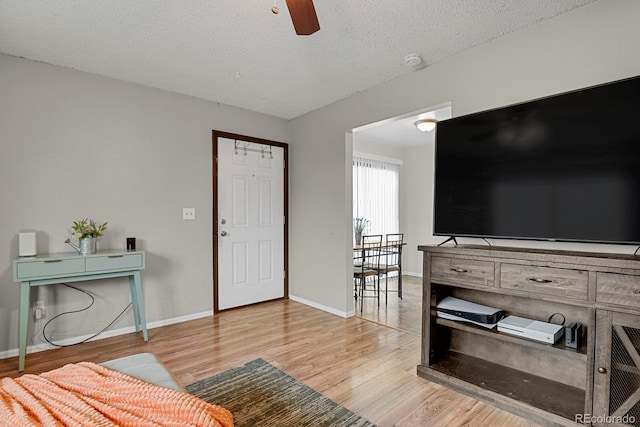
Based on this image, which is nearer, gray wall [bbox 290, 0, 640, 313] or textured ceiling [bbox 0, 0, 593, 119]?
gray wall [bbox 290, 0, 640, 313]

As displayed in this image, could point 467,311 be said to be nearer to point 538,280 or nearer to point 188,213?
point 538,280

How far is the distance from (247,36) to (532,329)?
105 inches

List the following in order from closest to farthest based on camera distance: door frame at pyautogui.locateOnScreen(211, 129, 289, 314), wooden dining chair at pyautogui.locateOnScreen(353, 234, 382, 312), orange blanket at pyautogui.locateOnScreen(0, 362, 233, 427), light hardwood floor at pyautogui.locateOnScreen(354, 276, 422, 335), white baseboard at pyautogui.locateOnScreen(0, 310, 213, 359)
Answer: orange blanket at pyautogui.locateOnScreen(0, 362, 233, 427) → white baseboard at pyautogui.locateOnScreen(0, 310, 213, 359) → light hardwood floor at pyautogui.locateOnScreen(354, 276, 422, 335) → door frame at pyautogui.locateOnScreen(211, 129, 289, 314) → wooden dining chair at pyautogui.locateOnScreen(353, 234, 382, 312)

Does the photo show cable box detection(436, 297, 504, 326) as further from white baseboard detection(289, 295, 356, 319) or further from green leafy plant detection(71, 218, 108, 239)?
green leafy plant detection(71, 218, 108, 239)

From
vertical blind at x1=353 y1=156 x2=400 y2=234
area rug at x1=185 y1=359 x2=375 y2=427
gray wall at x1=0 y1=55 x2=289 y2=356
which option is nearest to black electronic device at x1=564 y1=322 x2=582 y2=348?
area rug at x1=185 y1=359 x2=375 y2=427

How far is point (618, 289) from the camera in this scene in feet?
5.28

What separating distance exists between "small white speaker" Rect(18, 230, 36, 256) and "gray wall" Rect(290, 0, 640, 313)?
2.60 metres

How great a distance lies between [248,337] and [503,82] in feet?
9.74

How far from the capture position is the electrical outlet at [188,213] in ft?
11.8

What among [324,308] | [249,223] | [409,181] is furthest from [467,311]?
[409,181]

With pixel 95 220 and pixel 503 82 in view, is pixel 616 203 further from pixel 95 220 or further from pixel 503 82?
pixel 95 220

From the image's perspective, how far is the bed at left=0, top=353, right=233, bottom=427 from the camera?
1.02m

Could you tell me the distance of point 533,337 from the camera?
1.92 meters

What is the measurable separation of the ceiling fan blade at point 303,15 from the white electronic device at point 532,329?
6.68ft
